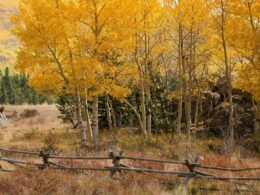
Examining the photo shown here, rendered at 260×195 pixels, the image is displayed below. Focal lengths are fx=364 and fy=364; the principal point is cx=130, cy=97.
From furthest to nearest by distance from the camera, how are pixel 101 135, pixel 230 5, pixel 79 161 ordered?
pixel 101 135 → pixel 230 5 → pixel 79 161

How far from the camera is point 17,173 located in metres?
9.09

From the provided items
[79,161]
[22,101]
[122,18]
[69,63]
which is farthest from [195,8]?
[22,101]

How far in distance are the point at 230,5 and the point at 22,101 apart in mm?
51110

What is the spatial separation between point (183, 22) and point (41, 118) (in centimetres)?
2117

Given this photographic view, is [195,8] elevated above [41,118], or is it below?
above

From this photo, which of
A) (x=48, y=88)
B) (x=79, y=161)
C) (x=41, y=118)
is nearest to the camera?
(x=79, y=161)

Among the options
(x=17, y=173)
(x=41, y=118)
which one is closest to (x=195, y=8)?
(x=17, y=173)

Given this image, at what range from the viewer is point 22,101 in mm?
61156

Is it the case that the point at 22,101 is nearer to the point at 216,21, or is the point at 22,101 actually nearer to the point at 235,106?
the point at 235,106

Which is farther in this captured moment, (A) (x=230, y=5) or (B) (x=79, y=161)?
(A) (x=230, y=5)

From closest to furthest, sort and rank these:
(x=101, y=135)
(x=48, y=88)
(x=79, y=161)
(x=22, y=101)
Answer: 1. (x=79, y=161)
2. (x=48, y=88)
3. (x=101, y=135)
4. (x=22, y=101)

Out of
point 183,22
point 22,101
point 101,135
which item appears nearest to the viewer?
point 183,22

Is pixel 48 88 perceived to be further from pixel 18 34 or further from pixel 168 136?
pixel 168 136

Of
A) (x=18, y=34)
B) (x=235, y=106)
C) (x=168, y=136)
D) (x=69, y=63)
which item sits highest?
(x=18, y=34)
